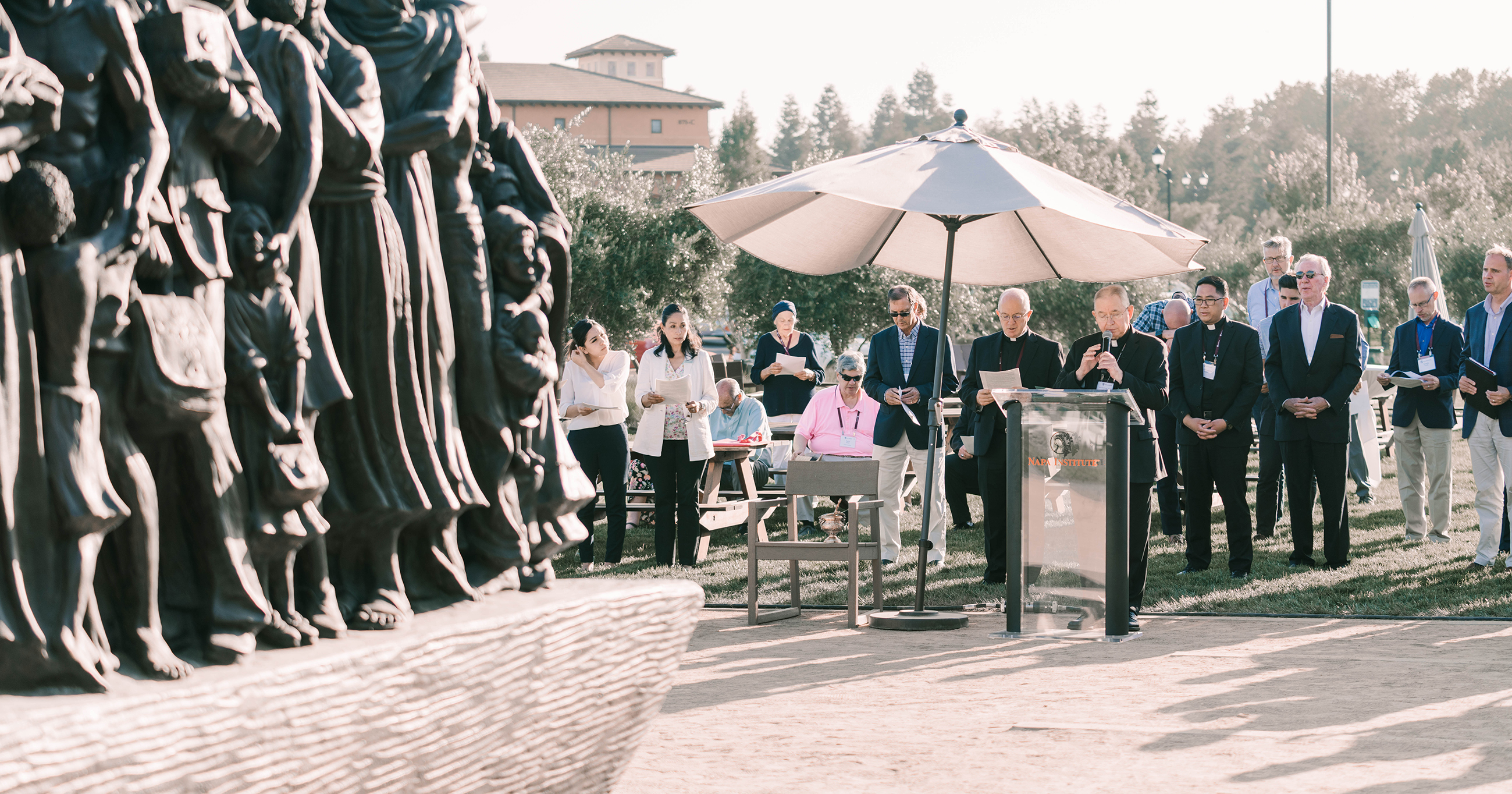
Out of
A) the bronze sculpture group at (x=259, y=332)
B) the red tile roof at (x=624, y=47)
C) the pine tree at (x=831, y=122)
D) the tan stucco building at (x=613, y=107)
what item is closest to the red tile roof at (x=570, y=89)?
the tan stucco building at (x=613, y=107)

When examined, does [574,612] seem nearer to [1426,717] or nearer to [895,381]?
[1426,717]

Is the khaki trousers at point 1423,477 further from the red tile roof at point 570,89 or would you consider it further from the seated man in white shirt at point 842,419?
the red tile roof at point 570,89

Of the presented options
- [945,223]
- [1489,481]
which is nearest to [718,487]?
[945,223]

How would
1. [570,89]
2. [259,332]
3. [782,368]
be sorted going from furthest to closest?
[570,89], [782,368], [259,332]

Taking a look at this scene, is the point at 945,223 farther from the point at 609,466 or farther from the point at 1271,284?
the point at 1271,284

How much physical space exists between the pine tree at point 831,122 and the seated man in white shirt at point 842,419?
127113 millimetres

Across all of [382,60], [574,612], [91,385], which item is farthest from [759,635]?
[91,385]

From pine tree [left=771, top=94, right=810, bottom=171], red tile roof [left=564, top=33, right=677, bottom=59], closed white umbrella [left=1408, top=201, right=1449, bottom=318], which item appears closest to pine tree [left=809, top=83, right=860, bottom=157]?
pine tree [left=771, top=94, right=810, bottom=171]

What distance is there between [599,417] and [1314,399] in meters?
4.84

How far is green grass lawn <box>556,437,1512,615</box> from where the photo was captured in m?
8.36

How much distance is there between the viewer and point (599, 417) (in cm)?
1015

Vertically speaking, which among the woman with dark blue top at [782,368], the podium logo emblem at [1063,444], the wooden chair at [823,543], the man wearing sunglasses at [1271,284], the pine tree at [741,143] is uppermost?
the pine tree at [741,143]

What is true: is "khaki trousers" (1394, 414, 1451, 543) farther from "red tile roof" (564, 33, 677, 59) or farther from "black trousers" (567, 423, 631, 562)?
"red tile roof" (564, 33, 677, 59)

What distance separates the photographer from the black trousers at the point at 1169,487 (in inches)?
412
